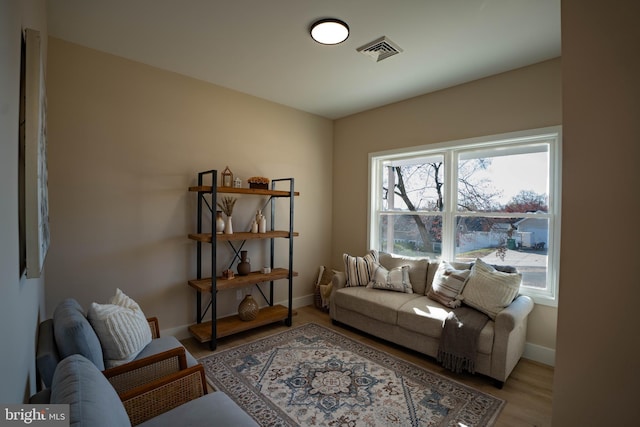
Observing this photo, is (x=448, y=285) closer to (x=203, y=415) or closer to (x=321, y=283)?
(x=321, y=283)

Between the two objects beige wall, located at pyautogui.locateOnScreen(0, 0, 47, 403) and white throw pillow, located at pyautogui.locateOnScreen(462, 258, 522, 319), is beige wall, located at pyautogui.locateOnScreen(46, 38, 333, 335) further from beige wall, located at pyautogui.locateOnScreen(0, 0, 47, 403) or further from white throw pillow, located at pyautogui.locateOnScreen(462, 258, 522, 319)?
white throw pillow, located at pyautogui.locateOnScreen(462, 258, 522, 319)

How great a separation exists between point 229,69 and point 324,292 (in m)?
2.98

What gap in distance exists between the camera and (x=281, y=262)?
413cm

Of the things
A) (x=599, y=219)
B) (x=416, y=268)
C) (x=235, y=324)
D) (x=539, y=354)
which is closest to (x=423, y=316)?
(x=416, y=268)

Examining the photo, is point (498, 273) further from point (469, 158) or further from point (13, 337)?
point (13, 337)

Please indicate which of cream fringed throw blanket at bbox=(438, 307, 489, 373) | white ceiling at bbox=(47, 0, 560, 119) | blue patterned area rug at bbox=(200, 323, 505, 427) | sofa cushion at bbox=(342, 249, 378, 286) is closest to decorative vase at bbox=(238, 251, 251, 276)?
blue patterned area rug at bbox=(200, 323, 505, 427)

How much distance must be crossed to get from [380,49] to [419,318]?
250cm

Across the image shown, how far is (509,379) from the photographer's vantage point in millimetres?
2559

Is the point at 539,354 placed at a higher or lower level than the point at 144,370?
lower

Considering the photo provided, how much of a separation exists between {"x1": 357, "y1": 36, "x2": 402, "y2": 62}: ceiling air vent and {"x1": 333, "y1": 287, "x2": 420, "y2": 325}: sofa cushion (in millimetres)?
2442

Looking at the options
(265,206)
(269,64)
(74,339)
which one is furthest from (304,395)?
(269,64)

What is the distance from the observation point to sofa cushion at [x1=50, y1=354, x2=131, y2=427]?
2.71ft

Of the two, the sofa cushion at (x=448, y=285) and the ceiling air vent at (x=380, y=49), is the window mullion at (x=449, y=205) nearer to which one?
the sofa cushion at (x=448, y=285)

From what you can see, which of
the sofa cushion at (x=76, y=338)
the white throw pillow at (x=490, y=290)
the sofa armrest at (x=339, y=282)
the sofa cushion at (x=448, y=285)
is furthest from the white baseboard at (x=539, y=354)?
the sofa cushion at (x=76, y=338)
